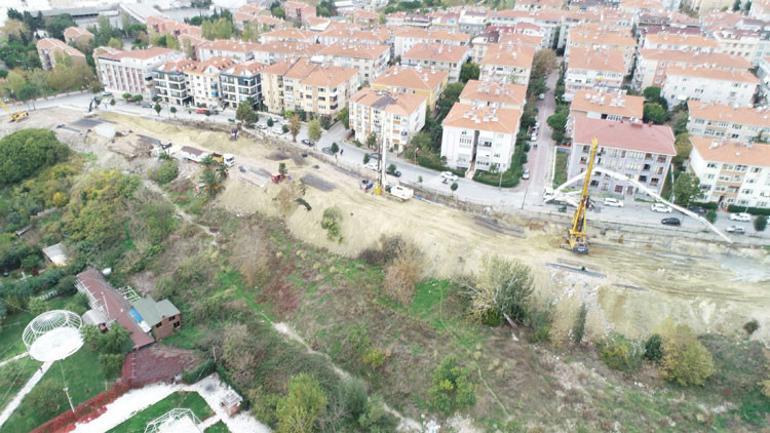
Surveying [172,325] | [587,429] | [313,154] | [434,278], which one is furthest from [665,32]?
[172,325]

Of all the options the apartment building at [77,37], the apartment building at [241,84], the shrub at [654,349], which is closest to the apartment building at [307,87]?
the apartment building at [241,84]

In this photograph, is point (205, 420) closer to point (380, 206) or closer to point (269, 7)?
point (380, 206)

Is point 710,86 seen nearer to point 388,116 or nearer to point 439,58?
point 439,58

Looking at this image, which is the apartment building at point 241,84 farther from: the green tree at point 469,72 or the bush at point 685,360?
the bush at point 685,360

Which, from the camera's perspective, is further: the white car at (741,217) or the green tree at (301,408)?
the white car at (741,217)

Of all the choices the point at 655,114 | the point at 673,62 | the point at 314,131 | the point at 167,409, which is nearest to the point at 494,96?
the point at 655,114
